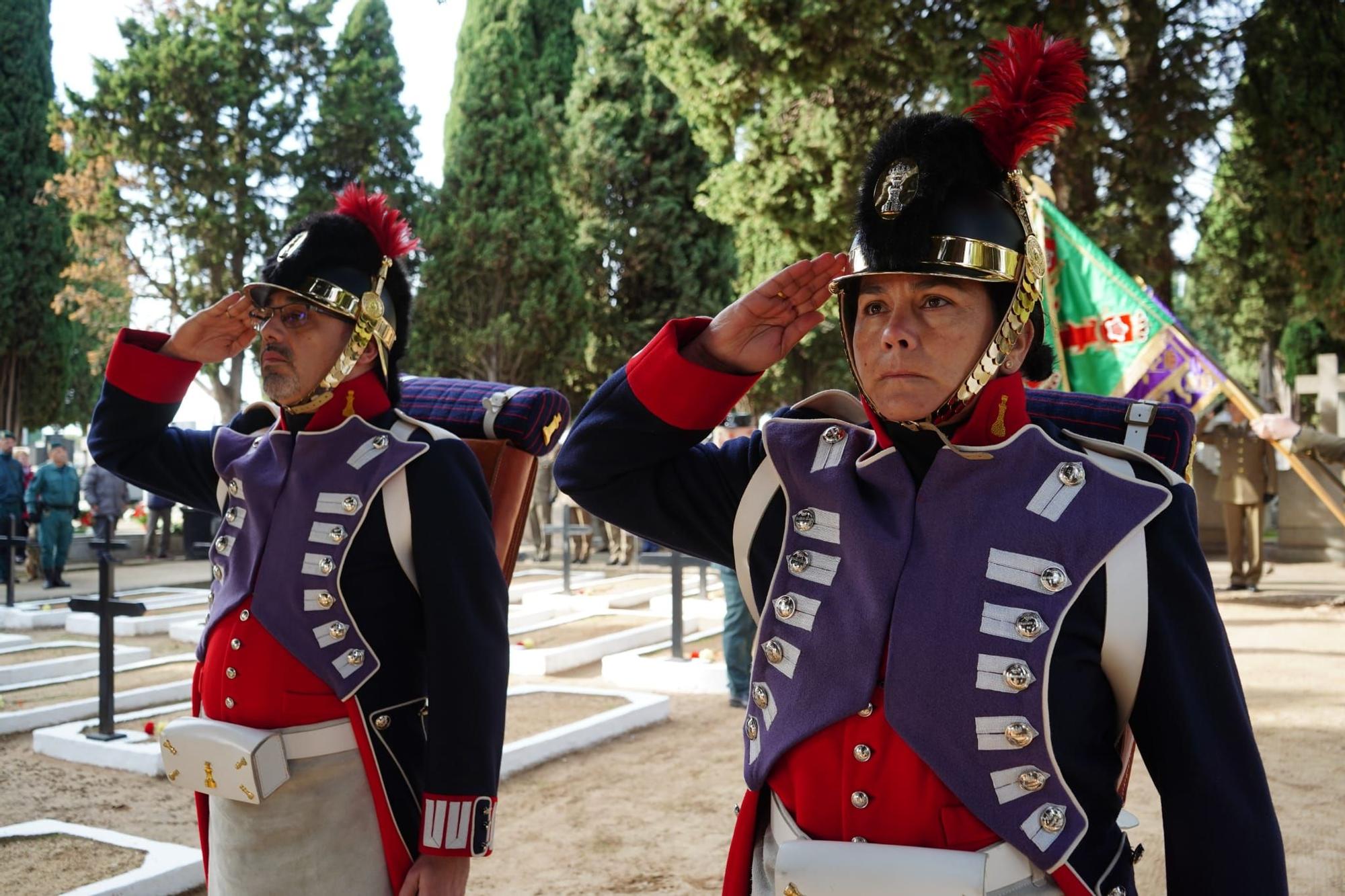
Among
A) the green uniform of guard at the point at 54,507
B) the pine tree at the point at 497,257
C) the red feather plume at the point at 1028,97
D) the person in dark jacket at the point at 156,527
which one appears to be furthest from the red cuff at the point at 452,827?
the pine tree at the point at 497,257

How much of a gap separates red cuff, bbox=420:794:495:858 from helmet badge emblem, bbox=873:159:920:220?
1.56 meters

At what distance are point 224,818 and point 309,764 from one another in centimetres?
25

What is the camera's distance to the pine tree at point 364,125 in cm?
2550

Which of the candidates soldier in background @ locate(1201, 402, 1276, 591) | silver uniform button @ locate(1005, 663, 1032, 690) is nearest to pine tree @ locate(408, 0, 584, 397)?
soldier in background @ locate(1201, 402, 1276, 591)

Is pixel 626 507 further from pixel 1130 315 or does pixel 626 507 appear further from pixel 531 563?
pixel 531 563

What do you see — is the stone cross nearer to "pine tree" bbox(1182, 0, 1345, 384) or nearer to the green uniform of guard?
"pine tree" bbox(1182, 0, 1345, 384)

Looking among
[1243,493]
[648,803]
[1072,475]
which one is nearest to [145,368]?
[1072,475]

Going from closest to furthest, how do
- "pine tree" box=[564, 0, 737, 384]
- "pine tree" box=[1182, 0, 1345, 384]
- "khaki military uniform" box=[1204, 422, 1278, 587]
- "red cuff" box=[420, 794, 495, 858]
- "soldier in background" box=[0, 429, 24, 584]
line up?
"red cuff" box=[420, 794, 495, 858]
"pine tree" box=[1182, 0, 1345, 384]
"khaki military uniform" box=[1204, 422, 1278, 587]
"soldier in background" box=[0, 429, 24, 584]
"pine tree" box=[564, 0, 737, 384]

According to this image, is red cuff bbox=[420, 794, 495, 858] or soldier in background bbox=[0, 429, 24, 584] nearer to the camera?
red cuff bbox=[420, 794, 495, 858]

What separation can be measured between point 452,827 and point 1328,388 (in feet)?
54.5

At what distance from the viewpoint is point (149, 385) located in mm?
3287

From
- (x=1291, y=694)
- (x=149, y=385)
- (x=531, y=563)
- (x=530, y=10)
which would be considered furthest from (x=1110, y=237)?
(x=530, y=10)

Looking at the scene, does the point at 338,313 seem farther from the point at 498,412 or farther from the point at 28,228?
the point at 28,228

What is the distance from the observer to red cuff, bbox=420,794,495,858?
2639 millimetres
